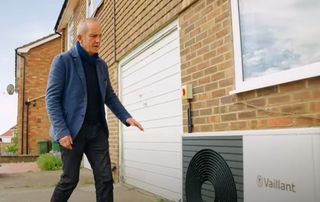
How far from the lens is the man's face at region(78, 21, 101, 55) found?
3.20 meters

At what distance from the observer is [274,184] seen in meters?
2.22

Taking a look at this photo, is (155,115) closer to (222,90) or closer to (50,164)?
(222,90)

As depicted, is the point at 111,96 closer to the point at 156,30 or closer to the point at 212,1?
the point at 212,1

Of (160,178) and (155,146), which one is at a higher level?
(155,146)

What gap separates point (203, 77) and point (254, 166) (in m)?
1.72

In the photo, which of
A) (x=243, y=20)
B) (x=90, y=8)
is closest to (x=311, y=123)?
(x=243, y=20)

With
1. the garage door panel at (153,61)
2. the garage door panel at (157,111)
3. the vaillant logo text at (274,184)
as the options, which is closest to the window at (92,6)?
the garage door panel at (153,61)

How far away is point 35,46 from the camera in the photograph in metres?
17.7

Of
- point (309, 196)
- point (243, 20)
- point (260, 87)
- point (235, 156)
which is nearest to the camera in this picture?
point (309, 196)

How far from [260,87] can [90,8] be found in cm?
857

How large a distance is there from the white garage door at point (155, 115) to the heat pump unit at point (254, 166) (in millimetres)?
1499

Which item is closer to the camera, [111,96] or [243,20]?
[243,20]

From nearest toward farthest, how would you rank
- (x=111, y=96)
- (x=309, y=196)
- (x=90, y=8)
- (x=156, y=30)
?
(x=309, y=196) < (x=111, y=96) < (x=156, y=30) < (x=90, y=8)

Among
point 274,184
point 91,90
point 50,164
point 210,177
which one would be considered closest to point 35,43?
point 50,164
